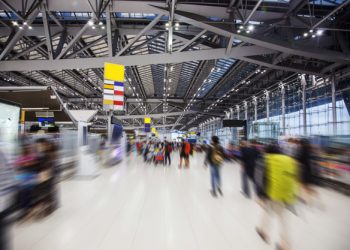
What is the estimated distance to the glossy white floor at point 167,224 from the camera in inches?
150

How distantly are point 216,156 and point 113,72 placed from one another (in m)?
7.43

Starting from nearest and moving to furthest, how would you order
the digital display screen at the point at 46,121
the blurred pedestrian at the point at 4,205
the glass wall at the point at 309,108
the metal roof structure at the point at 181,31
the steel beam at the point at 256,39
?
the blurred pedestrian at the point at 4,205 → the metal roof structure at the point at 181,31 → the steel beam at the point at 256,39 → the digital display screen at the point at 46,121 → the glass wall at the point at 309,108

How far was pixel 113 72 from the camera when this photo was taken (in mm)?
12148

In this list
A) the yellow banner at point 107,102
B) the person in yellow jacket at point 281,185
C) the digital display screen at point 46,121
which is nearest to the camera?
the person in yellow jacket at point 281,185

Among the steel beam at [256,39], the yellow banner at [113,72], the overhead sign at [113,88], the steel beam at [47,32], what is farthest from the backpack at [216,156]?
the steel beam at [47,32]

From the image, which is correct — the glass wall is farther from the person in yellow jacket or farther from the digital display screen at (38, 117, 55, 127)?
the person in yellow jacket

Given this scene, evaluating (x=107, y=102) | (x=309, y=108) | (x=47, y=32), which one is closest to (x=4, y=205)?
(x=107, y=102)

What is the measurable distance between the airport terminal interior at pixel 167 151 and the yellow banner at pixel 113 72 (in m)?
0.05

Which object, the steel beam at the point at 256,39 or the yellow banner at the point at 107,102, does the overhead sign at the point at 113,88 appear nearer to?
the yellow banner at the point at 107,102

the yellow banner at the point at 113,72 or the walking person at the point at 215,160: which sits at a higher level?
the yellow banner at the point at 113,72

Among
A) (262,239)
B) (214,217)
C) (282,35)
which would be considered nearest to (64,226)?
(214,217)

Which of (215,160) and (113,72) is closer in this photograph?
(215,160)

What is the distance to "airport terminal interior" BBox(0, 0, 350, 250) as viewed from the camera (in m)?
3.96

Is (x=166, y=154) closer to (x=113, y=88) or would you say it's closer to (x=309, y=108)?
(x=113, y=88)
